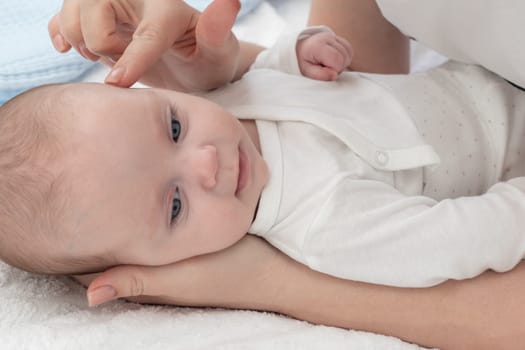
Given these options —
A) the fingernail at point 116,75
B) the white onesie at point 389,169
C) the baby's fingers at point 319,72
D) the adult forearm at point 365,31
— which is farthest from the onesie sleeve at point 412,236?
the adult forearm at point 365,31

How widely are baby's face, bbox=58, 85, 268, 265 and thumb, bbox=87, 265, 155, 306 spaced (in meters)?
0.02

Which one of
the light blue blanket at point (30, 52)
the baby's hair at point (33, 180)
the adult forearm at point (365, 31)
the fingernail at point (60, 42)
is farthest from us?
the light blue blanket at point (30, 52)

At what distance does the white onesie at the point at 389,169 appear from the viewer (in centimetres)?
93

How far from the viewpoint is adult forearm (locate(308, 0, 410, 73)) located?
1.35 meters

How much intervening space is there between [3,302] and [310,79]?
0.58 metres

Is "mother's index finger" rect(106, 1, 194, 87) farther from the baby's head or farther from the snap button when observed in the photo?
the snap button

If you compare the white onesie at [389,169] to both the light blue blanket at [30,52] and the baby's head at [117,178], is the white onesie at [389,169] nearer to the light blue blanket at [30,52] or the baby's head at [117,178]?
the baby's head at [117,178]

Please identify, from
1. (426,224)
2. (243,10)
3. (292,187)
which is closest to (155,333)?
(292,187)

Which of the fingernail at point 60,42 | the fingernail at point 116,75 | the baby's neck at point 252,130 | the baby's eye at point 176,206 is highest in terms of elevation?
the fingernail at point 116,75

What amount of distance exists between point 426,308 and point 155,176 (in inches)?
15.9

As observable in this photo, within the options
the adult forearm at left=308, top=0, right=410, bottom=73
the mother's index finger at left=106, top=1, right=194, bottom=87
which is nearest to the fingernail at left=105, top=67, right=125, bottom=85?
the mother's index finger at left=106, top=1, right=194, bottom=87

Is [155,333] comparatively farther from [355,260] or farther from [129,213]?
[355,260]

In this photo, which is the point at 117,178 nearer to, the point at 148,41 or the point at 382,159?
the point at 148,41

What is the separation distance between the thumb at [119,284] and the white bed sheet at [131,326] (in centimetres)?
4
